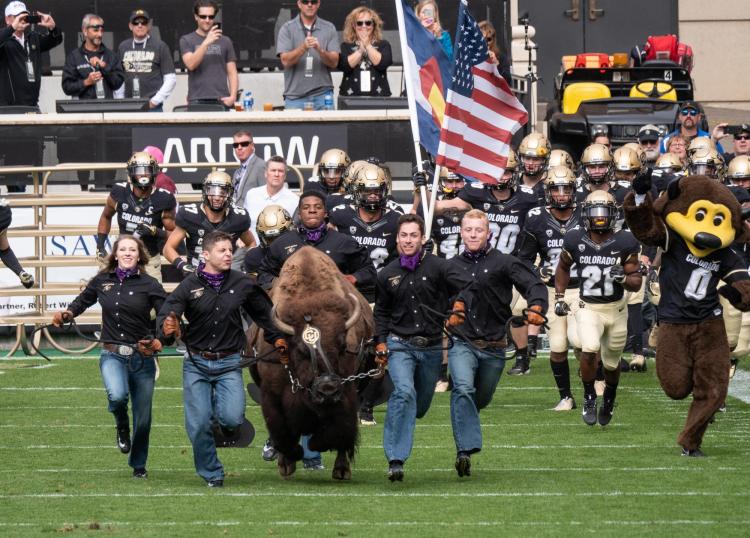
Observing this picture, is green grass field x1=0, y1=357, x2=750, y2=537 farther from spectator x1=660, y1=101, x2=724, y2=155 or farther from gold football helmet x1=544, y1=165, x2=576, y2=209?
spectator x1=660, y1=101, x2=724, y2=155

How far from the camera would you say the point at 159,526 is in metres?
9.60

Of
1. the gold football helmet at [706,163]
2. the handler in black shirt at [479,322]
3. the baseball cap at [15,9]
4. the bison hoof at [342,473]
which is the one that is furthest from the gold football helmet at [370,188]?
the baseball cap at [15,9]

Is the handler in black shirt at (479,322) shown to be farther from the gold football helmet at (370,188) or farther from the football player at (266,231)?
the football player at (266,231)

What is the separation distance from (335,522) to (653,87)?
14588mm

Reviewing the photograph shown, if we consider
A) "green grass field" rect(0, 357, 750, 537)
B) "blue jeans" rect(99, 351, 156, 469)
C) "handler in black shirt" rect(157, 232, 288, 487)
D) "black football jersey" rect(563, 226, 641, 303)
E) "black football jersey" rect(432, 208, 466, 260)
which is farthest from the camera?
"black football jersey" rect(432, 208, 466, 260)

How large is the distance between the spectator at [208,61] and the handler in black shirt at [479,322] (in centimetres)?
824

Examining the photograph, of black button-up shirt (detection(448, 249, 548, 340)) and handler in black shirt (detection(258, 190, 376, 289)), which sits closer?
black button-up shirt (detection(448, 249, 548, 340))

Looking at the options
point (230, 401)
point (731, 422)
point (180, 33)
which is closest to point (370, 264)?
point (230, 401)

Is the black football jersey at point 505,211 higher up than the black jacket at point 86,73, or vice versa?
the black jacket at point 86,73

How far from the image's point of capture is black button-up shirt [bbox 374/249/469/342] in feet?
37.7

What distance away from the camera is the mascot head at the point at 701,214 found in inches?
470

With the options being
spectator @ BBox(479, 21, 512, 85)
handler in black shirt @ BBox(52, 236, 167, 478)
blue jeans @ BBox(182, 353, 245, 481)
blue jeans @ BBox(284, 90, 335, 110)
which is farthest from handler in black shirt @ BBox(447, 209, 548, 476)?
blue jeans @ BBox(284, 90, 335, 110)

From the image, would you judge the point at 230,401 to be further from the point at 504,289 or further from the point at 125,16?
the point at 125,16

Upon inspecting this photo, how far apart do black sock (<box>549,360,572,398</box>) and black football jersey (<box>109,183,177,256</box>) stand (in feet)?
13.5
